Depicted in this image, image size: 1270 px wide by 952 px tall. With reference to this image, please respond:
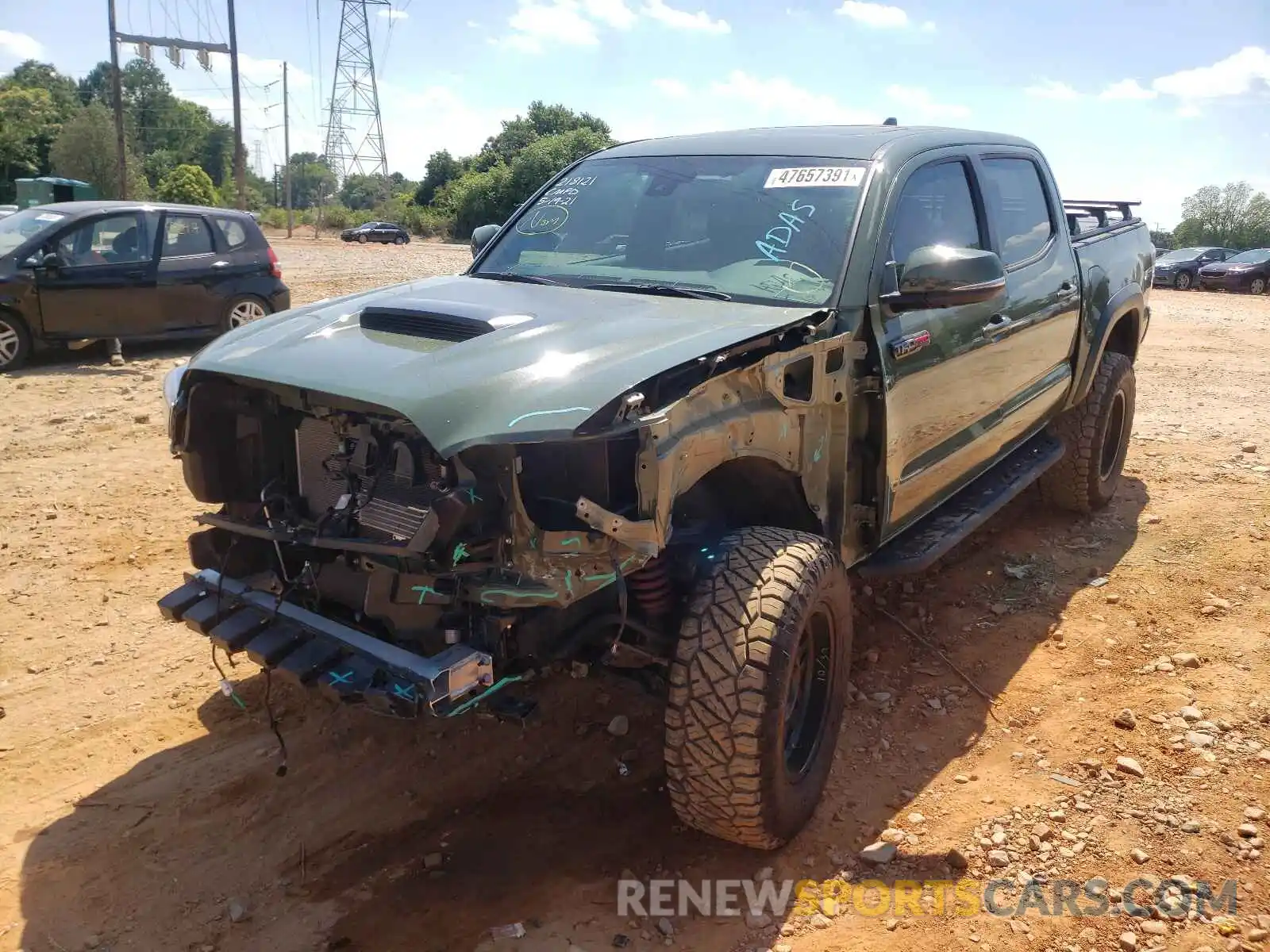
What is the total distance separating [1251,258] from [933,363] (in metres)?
24.4

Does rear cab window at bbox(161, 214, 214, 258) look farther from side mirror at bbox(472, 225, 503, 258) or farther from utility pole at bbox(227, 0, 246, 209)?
utility pole at bbox(227, 0, 246, 209)

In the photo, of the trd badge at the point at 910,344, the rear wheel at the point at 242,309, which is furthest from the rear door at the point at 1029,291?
the rear wheel at the point at 242,309

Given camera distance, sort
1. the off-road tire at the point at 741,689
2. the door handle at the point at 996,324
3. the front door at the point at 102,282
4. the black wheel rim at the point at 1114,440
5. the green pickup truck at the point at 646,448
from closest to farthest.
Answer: the green pickup truck at the point at 646,448 < the off-road tire at the point at 741,689 < the door handle at the point at 996,324 < the black wheel rim at the point at 1114,440 < the front door at the point at 102,282

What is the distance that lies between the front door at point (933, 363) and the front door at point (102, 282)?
8.52 m

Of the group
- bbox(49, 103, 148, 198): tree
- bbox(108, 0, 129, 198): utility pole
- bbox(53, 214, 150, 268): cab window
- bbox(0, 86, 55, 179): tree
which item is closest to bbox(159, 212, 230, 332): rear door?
bbox(53, 214, 150, 268): cab window

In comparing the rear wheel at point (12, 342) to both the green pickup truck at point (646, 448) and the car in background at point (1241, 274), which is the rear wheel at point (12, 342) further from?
the car in background at point (1241, 274)

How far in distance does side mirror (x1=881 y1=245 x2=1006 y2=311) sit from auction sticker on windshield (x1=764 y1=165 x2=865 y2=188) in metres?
0.45

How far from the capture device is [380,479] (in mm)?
2744

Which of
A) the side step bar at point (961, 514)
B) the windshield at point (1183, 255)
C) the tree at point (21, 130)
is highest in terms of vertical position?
the tree at point (21, 130)

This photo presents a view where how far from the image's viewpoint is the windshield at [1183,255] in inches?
959

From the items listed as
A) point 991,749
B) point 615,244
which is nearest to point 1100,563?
point 991,749

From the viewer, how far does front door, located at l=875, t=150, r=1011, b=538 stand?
3408mm

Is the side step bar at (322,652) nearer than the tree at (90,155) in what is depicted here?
Yes

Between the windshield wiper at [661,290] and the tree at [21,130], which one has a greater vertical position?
the tree at [21,130]
